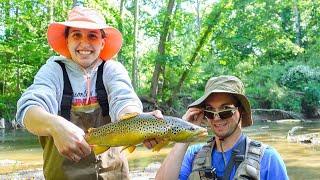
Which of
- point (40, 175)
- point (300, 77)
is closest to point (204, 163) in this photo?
point (40, 175)

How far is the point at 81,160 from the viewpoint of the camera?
8.48 feet

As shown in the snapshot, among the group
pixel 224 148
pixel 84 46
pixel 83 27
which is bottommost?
pixel 224 148

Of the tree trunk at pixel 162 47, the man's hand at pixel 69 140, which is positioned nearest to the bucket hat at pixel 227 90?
the man's hand at pixel 69 140

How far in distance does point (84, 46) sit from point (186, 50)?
26893 millimetres

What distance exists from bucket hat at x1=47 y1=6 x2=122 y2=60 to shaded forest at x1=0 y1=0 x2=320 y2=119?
1940 centimetres

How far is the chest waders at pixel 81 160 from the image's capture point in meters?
2.56

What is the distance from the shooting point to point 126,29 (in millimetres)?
27453

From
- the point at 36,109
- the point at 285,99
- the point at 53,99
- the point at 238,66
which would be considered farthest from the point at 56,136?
the point at 238,66

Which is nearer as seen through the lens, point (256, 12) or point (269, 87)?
point (269, 87)

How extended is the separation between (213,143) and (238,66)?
1205 inches

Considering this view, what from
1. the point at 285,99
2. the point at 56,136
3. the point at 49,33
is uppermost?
the point at 49,33

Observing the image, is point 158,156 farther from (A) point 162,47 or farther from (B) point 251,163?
(A) point 162,47

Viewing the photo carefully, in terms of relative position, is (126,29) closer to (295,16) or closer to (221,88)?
(295,16)

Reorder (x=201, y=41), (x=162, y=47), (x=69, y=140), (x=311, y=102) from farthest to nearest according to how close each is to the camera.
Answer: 1. (x=311, y=102)
2. (x=201, y=41)
3. (x=162, y=47)
4. (x=69, y=140)
